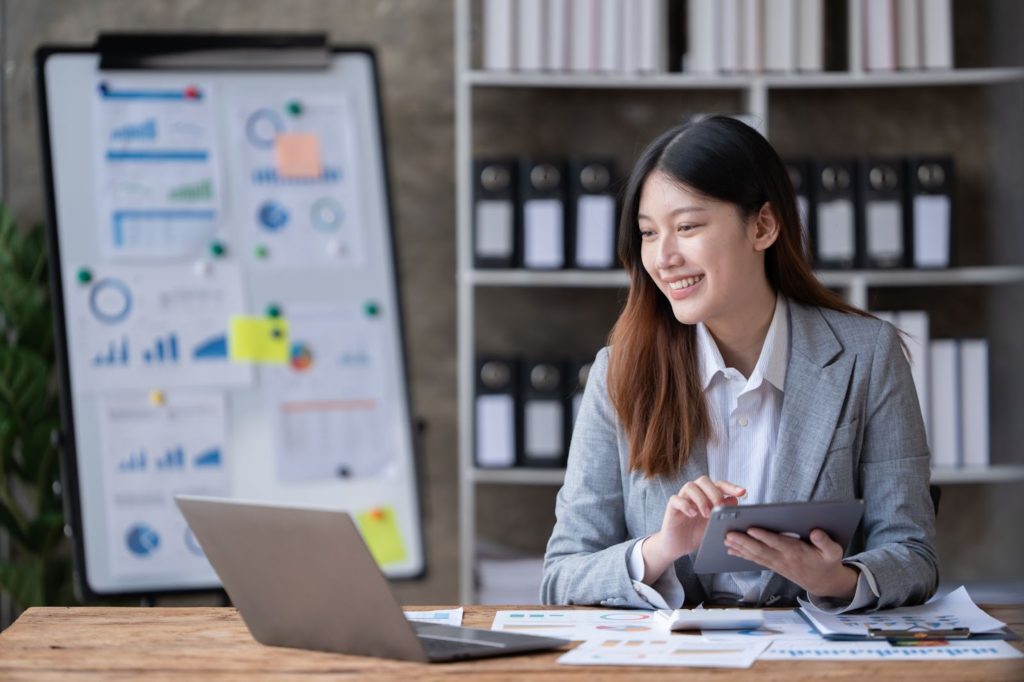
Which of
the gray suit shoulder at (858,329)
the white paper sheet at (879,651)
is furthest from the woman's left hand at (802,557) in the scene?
the gray suit shoulder at (858,329)

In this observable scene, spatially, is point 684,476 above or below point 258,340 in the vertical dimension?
below

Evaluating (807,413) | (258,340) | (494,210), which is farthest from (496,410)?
(807,413)

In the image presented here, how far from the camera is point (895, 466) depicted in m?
1.72

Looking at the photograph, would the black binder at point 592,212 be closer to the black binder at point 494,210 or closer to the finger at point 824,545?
the black binder at point 494,210

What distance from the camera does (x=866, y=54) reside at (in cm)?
323

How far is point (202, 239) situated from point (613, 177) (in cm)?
105

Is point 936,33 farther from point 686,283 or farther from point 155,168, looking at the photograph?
point 155,168

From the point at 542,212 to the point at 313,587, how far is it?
1.95 metres

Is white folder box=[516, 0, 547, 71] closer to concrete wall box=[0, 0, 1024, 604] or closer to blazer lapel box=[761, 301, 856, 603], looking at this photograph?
concrete wall box=[0, 0, 1024, 604]

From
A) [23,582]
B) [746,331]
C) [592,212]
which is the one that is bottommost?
[23,582]

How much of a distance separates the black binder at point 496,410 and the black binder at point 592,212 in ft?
1.11

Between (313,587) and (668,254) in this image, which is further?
(668,254)

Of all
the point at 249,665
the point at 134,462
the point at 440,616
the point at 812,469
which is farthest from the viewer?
the point at 134,462

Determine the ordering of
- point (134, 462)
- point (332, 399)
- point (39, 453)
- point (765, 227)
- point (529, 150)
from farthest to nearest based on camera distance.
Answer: point (529, 150) → point (39, 453) → point (332, 399) → point (134, 462) → point (765, 227)
